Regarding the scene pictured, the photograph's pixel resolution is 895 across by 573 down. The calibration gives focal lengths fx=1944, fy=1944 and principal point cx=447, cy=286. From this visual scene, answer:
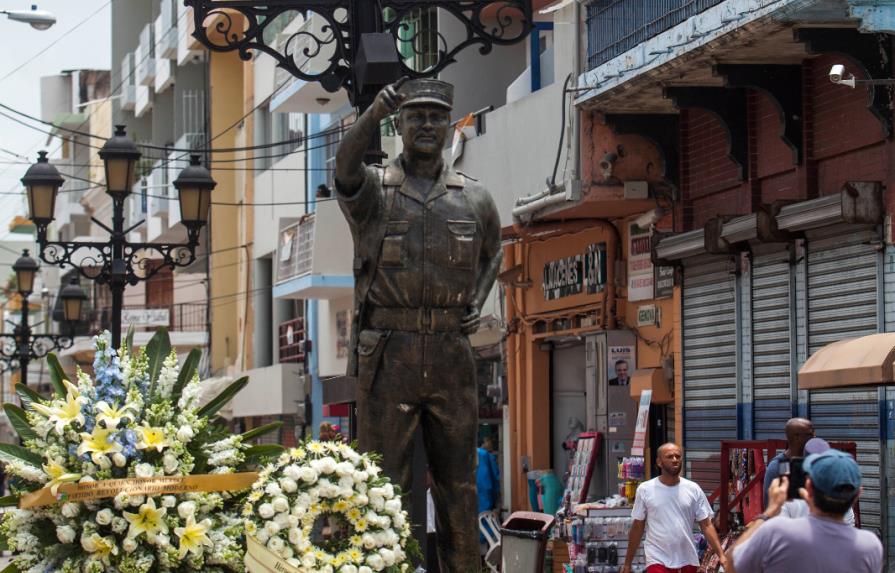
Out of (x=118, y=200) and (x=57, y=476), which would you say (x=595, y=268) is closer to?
(x=118, y=200)

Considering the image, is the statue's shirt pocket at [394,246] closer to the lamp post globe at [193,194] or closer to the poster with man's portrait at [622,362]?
the lamp post globe at [193,194]

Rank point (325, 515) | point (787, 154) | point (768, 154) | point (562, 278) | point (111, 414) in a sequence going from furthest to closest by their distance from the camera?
point (562, 278) → point (768, 154) → point (787, 154) → point (111, 414) → point (325, 515)

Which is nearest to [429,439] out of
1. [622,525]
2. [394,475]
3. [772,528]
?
[394,475]

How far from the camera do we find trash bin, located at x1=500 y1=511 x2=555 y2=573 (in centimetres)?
1280

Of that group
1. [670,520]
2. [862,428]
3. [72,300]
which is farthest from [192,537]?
[72,300]

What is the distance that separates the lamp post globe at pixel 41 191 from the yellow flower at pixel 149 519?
40.7 feet

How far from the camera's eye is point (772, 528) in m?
6.47

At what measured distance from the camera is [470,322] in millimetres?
9289

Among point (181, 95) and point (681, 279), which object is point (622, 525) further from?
point (181, 95)

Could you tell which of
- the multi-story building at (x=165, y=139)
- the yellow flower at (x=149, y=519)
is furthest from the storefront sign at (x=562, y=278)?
the multi-story building at (x=165, y=139)

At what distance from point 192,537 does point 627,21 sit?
1134 centimetres

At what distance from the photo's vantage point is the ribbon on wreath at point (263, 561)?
7.75m

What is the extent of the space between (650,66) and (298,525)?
10274 millimetres

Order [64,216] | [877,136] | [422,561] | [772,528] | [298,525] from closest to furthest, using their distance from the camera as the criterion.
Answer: [772,528] < [298,525] < [422,561] < [877,136] < [64,216]
